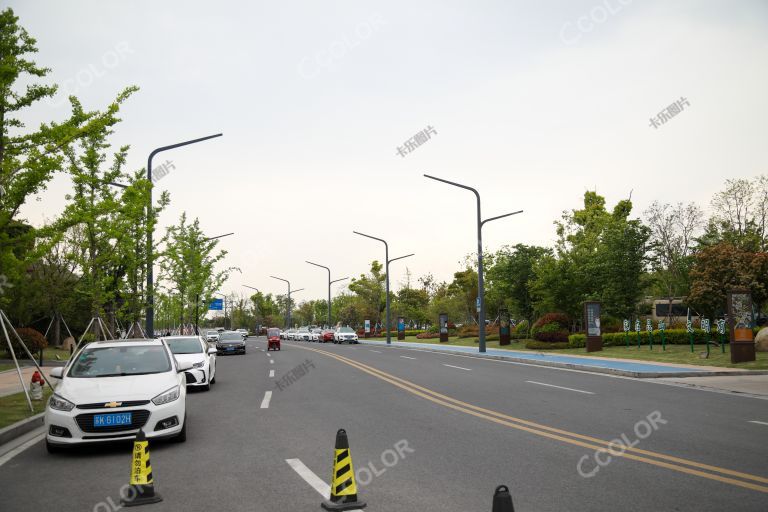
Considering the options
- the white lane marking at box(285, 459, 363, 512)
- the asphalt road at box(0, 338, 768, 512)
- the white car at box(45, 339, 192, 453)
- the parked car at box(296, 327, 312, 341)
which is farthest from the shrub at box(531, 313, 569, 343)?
the parked car at box(296, 327, 312, 341)

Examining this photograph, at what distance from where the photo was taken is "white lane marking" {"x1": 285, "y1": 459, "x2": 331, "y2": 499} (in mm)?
5902

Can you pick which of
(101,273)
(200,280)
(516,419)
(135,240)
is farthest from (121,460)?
(200,280)

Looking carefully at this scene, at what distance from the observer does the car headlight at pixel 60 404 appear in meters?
7.75

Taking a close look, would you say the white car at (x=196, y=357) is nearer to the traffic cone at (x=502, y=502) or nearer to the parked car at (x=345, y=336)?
the traffic cone at (x=502, y=502)

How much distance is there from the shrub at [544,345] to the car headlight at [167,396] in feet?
89.6

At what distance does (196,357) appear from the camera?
1590 centimetres

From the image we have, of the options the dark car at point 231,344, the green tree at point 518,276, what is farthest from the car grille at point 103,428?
the green tree at point 518,276

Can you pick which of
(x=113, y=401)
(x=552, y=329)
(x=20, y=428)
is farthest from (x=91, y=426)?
(x=552, y=329)

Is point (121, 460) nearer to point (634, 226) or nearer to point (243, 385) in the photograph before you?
point (243, 385)

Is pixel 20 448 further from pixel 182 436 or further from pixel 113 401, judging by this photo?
pixel 182 436

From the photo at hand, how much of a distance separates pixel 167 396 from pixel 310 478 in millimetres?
2839

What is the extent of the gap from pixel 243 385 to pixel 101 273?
23.9ft

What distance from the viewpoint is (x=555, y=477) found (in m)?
6.39

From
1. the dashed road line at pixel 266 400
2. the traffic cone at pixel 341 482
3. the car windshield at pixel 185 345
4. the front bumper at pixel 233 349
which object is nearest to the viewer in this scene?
the traffic cone at pixel 341 482
